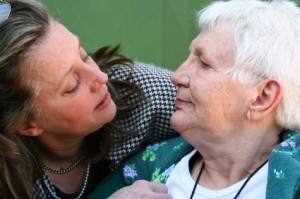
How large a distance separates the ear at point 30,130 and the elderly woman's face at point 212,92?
1.62ft

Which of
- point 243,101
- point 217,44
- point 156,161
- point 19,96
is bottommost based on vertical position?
point 156,161

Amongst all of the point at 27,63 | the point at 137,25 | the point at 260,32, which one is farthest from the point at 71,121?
the point at 137,25

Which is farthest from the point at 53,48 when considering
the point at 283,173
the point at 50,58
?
the point at 283,173

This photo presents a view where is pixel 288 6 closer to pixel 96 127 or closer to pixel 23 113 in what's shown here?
pixel 96 127

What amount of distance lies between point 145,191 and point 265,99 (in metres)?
0.45

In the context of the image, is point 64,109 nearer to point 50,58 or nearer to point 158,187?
point 50,58

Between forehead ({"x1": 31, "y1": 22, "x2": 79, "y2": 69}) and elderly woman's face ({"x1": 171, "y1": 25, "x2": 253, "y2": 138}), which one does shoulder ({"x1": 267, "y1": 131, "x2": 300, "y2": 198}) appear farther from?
forehead ({"x1": 31, "y1": 22, "x2": 79, "y2": 69})

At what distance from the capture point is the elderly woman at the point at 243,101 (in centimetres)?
161

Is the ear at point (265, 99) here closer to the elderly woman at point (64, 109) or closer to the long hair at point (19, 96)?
the elderly woman at point (64, 109)

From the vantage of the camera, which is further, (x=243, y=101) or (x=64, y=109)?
(x=64, y=109)

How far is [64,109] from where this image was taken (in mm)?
1855

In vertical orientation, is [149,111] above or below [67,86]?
below

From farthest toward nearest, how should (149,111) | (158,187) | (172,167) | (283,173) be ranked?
(149,111), (172,167), (158,187), (283,173)

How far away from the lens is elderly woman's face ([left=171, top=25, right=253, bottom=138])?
1.66m
